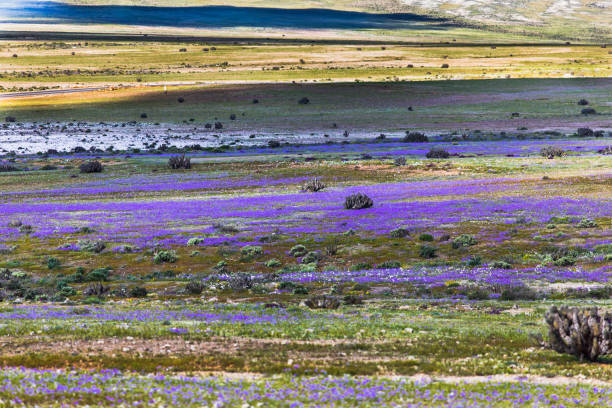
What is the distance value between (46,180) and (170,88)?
56646mm

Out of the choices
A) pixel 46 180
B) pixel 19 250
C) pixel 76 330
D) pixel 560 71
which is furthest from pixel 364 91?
pixel 76 330

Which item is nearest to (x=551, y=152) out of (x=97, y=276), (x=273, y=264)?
(x=273, y=264)

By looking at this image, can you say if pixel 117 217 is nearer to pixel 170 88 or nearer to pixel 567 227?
pixel 567 227

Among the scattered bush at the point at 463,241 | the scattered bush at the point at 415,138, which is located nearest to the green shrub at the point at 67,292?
the scattered bush at the point at 463,241

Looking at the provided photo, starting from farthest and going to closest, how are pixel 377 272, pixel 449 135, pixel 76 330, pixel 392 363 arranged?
pixel 449 135 < pixel 377 272 < pixel 76 330 < pixel 392 363

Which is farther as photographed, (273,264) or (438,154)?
(438,154)

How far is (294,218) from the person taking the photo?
37.2 m

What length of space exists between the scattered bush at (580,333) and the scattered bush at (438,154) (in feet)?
143

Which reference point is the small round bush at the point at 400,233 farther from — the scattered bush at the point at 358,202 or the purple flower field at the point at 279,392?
the purple flower field at the point at 279,392

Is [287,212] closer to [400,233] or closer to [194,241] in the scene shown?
[194,241]

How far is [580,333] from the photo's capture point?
49.2 ft

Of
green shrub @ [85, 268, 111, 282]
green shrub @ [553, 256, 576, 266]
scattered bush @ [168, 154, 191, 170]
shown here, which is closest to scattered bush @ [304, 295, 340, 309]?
green shrub @ [553, 256, 576, 266]

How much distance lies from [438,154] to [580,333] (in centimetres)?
4458

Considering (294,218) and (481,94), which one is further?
(481,94)
